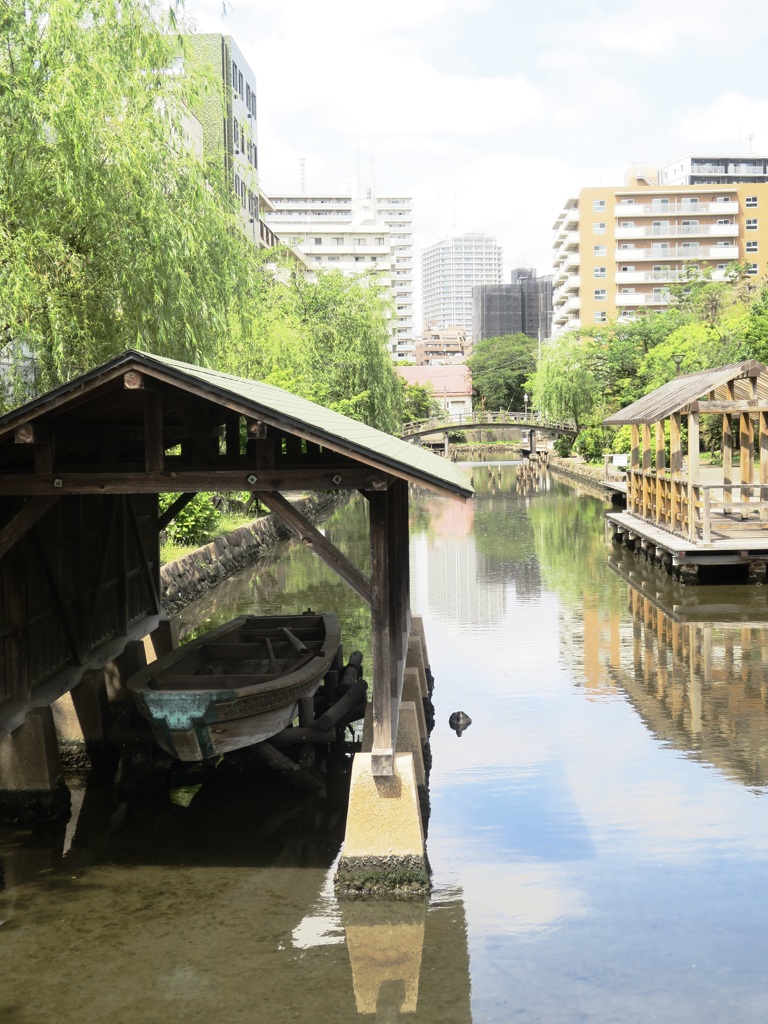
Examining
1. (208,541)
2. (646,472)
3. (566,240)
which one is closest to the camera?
(208,541)

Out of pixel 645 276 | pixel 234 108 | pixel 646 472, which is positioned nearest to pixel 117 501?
pixel 646 472

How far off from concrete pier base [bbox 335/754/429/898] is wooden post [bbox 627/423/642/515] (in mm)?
21982

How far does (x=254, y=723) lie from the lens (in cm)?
933

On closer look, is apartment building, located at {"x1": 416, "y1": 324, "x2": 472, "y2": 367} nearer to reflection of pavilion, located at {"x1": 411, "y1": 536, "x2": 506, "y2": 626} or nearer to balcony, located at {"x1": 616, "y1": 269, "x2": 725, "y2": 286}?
balcony, located at {"x1": 616, "y1": 269, "x2": 725, "y2": 286}

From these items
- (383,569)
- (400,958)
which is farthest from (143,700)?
(400,958)

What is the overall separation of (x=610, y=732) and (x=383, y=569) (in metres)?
5.10

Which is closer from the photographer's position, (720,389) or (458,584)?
(720,389)

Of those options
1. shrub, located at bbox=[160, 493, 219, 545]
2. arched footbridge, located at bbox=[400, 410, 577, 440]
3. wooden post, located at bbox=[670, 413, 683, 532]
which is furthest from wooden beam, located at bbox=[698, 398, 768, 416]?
arched footbridge, located at bbox=[400, 410, 577, 440]

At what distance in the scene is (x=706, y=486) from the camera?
70.9 ft

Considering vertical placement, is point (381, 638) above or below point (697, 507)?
below

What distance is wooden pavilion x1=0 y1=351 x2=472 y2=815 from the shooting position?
7676 millimetres

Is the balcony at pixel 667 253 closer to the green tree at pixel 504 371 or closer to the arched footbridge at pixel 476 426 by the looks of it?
the arched footbridge at pixel 476 426

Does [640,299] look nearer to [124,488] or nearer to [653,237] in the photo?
[653,237]

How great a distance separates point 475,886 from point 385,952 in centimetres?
123
